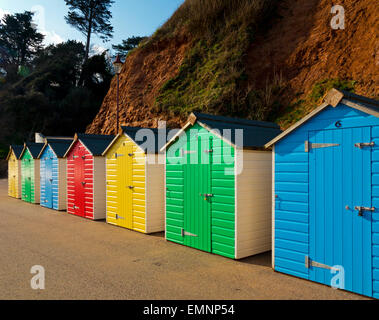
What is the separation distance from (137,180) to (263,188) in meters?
4.11

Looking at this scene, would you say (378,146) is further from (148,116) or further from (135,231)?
(148,116)

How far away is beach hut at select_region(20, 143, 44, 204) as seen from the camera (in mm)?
16641

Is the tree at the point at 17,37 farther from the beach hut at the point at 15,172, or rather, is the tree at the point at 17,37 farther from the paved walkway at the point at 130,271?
the paved walkway at the point at 130,271

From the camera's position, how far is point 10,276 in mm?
5926

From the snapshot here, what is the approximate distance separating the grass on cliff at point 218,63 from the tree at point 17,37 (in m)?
35.5

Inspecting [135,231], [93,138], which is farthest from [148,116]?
[135,231]

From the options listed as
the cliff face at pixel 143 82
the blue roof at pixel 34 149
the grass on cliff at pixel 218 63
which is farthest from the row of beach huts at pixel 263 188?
the cliff face at pixel 143 82

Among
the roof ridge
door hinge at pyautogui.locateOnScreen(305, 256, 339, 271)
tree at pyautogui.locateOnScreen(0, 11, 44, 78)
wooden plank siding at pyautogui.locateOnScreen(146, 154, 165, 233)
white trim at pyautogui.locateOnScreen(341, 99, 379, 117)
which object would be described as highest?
tree at pyautogui.locateOnScreen(0, 11, 44, 78)

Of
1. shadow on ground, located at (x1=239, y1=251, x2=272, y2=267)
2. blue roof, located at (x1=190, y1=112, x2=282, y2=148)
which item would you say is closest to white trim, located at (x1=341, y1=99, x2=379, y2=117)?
blue roof, located at (x1=190, y1=112, x2=282, y2=148)

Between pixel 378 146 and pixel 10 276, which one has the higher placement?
pixel 378 146

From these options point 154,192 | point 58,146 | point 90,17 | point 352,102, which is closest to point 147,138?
point 154,192

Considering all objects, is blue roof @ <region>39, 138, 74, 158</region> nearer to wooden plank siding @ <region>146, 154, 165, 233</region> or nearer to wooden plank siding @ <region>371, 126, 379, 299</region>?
wooden plank siding @ <region>146, 154, 165, 233</region>

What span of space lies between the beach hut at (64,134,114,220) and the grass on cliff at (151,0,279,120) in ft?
19.9

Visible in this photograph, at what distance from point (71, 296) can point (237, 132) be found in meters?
4.66
